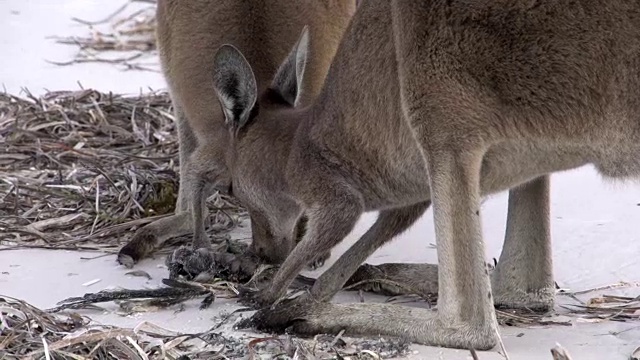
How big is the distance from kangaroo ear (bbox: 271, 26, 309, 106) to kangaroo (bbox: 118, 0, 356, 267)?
0.07 feet

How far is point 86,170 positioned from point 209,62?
84cm

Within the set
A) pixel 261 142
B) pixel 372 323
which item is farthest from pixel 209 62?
pixel 372 323

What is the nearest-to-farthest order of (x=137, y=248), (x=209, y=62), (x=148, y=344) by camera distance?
(x=148, y=344) → (x=137, y=248) → (x=209, y=62)

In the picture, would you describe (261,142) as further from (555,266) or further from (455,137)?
(555,266)

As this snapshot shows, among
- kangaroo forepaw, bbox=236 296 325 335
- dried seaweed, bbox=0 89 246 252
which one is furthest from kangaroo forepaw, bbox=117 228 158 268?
kangaroo forepaw, bbox=236 296 325 335

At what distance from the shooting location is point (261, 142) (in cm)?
406

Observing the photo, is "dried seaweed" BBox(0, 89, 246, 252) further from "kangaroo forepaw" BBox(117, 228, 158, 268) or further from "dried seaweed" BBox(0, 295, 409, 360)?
"dried seaweed" BBox(0, 295, 409, 360)

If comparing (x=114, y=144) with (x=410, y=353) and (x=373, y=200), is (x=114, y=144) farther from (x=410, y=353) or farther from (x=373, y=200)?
(x=410, y=353)

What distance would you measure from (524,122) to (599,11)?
326 mm

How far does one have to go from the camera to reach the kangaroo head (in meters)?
4.00

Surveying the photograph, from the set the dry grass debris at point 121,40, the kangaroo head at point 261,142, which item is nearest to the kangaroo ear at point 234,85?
the kangaroo head at point 261,142

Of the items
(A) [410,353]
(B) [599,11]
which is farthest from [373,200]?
(B) [599,11]

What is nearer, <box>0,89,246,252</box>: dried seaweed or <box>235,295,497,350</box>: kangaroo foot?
<box>235,295,497,350</box>: kangaroo foot

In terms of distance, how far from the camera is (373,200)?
3.84 meters
